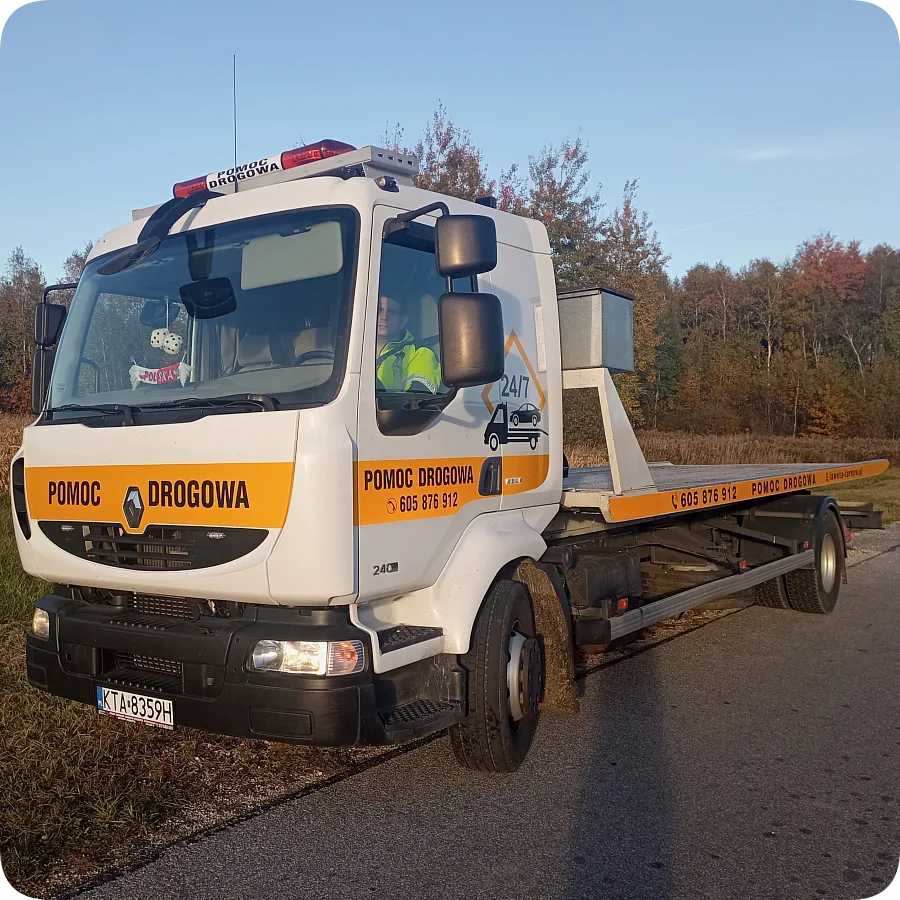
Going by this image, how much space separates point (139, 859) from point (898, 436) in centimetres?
3651

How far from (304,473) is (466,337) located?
87 cm

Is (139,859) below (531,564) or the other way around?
below

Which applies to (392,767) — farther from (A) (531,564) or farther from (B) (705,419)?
(B) (705,419)

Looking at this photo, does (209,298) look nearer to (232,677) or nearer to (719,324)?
(232,677)

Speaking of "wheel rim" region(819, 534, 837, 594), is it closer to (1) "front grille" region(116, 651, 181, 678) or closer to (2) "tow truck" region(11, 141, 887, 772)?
(2) "tow truck" region(11, 141, 887, 772)

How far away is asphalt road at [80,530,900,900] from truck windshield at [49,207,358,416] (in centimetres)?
176

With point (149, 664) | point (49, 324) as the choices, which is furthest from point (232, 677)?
point (49, 324)

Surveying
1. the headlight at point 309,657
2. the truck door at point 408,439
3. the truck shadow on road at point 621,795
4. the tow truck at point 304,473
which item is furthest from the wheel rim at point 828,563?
the headlight at point 309,657

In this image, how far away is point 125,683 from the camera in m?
3.82

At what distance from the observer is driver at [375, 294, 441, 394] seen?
381 cm

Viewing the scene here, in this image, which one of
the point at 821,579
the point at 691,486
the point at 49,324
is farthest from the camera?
the point at 821,579

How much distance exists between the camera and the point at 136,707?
377 centimetres

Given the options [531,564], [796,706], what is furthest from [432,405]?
[796,706]

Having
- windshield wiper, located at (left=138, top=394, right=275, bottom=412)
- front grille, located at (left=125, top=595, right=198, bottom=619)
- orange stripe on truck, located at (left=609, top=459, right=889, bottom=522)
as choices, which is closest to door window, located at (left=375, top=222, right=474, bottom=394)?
windshield wiper, located at (left=138, top=394, right=275, bottom=412)
